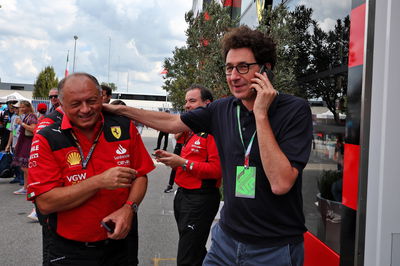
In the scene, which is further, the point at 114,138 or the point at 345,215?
the point at 114,138

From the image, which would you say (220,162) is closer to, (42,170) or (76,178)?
(76,178)

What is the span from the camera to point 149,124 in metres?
2.37

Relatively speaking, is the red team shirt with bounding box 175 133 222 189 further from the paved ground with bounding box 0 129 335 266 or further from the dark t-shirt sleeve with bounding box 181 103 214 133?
the dark t-shirt sleeve with bounding box 181 103 214 133

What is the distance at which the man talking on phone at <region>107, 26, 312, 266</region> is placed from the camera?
164cm

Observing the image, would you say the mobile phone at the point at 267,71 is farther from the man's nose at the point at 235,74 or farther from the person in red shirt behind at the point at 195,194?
the person in red shirt behind at the point at 195,194

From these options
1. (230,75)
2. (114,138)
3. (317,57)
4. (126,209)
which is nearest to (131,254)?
(126,209)

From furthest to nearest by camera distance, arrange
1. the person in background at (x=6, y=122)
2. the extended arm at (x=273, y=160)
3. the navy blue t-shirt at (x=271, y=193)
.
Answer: the person in background at (x=6, y=122)
the navy blue t-shirt at (x=271, y=193)
the extended arm at (x=273, y=160)

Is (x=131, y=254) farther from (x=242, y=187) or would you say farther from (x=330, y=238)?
(x=330, y=238)

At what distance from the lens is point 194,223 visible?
3098 millimetres

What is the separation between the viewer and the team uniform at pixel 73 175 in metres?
1.89

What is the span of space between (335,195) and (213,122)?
0.89 m

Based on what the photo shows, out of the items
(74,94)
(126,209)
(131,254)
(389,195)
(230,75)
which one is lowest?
(131,254)

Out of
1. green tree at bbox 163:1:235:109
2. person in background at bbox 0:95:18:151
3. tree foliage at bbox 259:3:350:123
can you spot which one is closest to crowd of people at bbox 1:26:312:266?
tree foliage at bbox 259:3:350:123

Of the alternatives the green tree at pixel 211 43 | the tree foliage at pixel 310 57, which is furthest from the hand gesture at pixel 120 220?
the green tree at pixel 211 43
